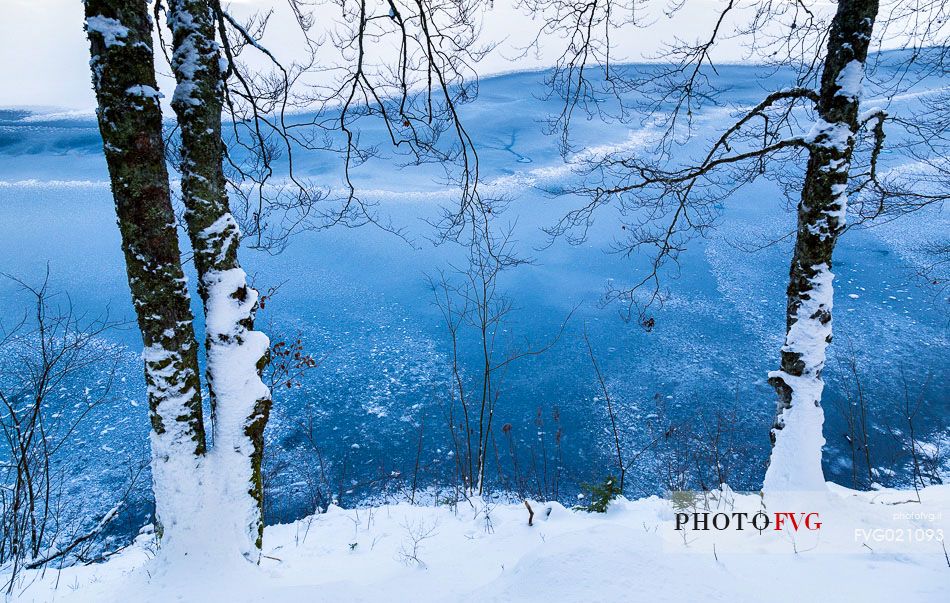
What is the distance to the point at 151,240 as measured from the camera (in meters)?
2.31

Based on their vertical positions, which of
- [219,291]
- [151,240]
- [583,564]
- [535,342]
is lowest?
[535,342]

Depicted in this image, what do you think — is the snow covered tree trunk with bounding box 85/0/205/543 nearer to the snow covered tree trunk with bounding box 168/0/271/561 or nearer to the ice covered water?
the snow covered tree trunk with bounding box 168/0/271/561

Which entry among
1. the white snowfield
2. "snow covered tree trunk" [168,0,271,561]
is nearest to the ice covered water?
the white snowfield

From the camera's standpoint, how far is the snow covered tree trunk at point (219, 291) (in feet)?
7.97

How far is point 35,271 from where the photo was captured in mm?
9523

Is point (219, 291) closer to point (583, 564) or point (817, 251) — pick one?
point (583, 564)

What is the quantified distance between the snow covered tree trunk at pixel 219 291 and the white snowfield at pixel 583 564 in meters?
0.37

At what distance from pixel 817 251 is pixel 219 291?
3397 millimetres

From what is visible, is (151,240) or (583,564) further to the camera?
(151,240)

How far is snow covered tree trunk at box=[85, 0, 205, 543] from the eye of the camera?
2.13 m

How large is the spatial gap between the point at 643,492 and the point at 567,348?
2766 mm

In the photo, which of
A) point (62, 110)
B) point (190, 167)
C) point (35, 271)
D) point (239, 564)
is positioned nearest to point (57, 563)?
point (239, 564)

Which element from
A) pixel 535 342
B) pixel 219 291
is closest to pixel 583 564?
pixel 219 291

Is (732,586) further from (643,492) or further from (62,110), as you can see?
(62,110)
